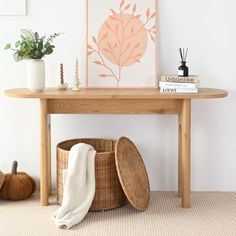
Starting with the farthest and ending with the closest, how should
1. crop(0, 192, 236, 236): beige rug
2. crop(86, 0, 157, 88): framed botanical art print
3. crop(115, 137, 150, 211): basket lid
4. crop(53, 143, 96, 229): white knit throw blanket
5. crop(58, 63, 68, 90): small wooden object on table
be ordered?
1. crop(86, 0, 157, 88): framed botanical art print
2. crop(58, 63, 68, 90): small wooden object on table
3. crop(115, 137, 150, 211): basket lid
4. crop(53, 143, 96, 229): white knit throw blanket
5. crop(0, 192, 236, 236): beige rug

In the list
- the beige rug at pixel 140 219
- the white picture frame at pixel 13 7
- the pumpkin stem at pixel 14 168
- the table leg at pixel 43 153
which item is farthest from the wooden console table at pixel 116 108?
the white picture frame at pixel 13 7

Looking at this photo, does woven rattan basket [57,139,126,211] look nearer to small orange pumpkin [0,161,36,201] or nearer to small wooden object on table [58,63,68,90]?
small orange pumpkin [0,161,36,201]

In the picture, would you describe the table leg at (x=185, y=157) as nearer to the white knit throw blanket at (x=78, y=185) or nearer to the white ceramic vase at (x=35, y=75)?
the white knit throw blanket at (x=78, y=185)

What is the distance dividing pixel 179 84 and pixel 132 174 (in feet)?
2.07

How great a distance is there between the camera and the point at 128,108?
3674mm

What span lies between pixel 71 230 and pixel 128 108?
2.80ft

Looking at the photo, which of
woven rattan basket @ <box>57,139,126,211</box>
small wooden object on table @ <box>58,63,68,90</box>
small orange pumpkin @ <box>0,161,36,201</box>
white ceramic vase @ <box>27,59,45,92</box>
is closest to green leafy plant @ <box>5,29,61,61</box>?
white ceramic vase @ <box>27,59,45,92</box>

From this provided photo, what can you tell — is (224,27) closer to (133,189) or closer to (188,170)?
(188,170)

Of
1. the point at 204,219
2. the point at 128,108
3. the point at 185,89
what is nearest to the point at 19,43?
the point at 128,108

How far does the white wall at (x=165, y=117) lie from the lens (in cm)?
390

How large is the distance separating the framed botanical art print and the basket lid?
0.44 metres

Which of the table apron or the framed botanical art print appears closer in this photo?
the table apron

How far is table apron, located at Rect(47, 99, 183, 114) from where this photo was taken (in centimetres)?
367

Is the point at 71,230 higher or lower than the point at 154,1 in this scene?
lower
